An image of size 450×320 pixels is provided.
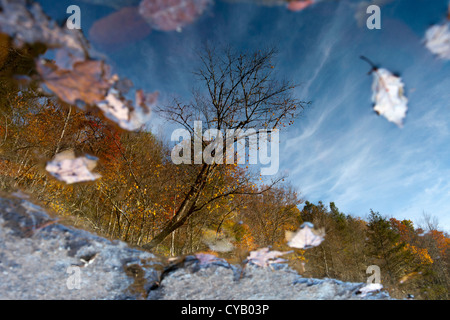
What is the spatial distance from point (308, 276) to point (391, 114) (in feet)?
12.9

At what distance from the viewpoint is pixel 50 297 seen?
3.45 meters

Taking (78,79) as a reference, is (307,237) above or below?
below

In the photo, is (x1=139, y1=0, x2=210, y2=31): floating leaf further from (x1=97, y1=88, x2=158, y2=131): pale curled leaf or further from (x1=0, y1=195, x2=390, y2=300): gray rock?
(x1=0, y1=195, x2=390, y2=300): gray rock

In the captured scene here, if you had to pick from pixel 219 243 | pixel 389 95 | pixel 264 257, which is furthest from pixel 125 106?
pixel 219 243

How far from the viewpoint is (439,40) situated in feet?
6.62

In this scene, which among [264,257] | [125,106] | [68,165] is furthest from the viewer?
[264,257]

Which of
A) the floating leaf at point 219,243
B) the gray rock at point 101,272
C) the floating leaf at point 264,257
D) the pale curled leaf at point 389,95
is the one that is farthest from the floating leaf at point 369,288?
the pale curled leaf at point 389,95

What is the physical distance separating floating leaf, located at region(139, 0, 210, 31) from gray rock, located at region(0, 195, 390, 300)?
3863 mm

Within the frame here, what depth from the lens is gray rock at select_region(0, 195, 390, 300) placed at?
342 cm

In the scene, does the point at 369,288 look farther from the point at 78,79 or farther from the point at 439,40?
the point at 78,79

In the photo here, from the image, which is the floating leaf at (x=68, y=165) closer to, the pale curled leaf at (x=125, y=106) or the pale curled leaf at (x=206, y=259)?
the pale curled leaf at (x=125, y=106)

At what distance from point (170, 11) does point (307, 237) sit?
4.34 m
